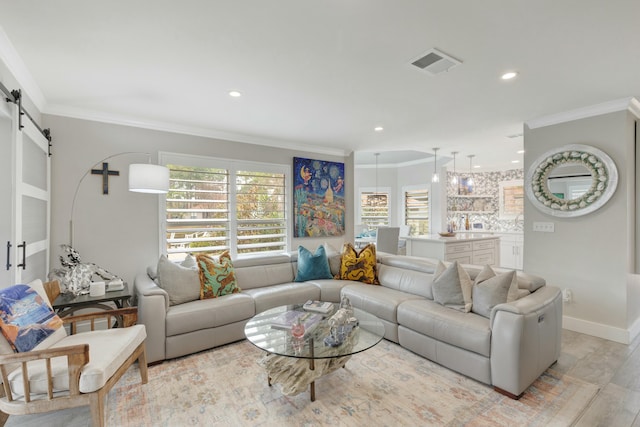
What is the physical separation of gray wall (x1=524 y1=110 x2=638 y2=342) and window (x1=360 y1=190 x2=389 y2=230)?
4408 millimetres

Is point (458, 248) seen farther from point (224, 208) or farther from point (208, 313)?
point (208, 313)

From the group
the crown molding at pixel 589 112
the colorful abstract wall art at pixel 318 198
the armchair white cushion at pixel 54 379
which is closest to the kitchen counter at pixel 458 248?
the colorful abstract wall art at pixel 318 198

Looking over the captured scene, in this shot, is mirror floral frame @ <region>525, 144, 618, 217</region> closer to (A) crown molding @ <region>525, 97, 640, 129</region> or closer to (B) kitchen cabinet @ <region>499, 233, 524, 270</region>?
(A) crown molding @ <region>525, 97, 640, 129</region>

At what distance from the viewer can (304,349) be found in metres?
2.08

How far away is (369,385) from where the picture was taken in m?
2.35

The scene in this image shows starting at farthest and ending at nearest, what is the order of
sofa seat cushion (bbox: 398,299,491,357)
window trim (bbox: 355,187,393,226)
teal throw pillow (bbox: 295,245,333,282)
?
window trim (bbox: 355,187,393,226), teal throw pillow (bbox: 295,245,333,282), sofa seat cushion (bbox: 398,299,491,357)

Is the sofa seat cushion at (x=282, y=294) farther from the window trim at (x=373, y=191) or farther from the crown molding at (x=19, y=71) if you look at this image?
the window trim at (x=373, y=191)

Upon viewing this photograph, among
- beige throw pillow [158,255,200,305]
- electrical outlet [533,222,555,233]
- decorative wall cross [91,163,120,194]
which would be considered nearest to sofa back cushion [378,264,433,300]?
electrical outlet [533,222,555,233]

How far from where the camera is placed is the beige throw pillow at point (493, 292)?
248cm

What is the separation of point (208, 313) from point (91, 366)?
3.91 feet

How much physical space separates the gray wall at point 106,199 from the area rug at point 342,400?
4.71 ft

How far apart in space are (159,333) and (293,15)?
9.00 ft

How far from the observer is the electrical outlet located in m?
3.65

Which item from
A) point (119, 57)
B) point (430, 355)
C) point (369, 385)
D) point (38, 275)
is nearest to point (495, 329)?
point (430, 355)
